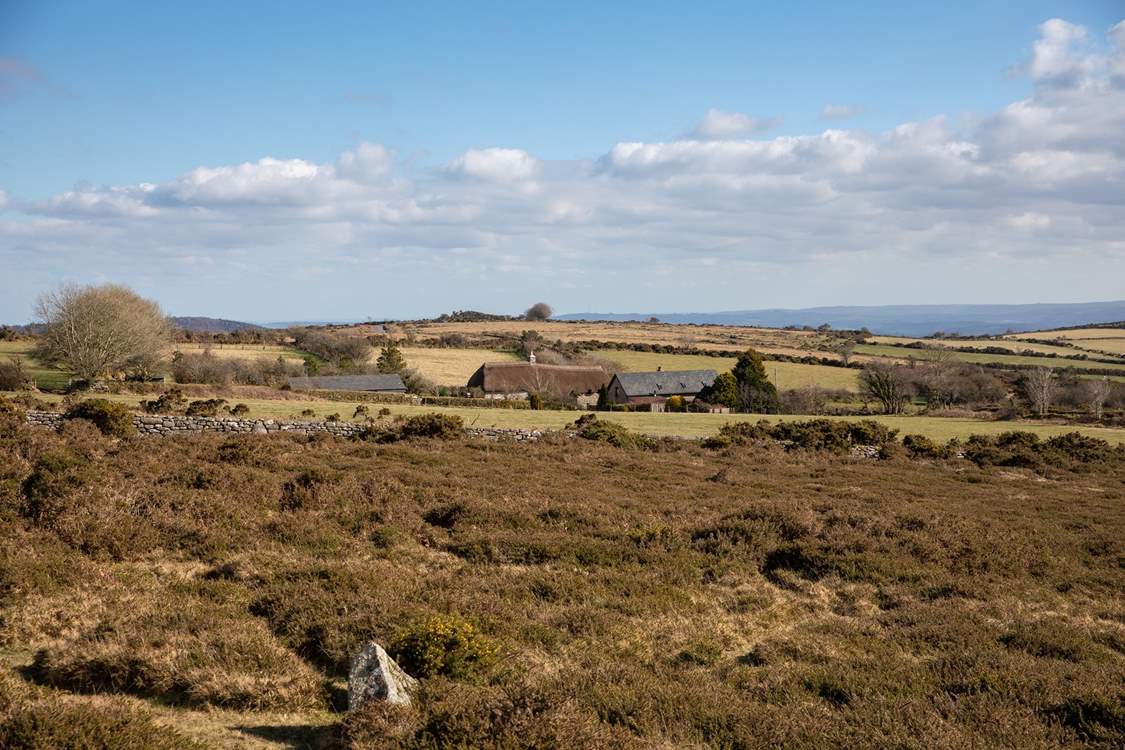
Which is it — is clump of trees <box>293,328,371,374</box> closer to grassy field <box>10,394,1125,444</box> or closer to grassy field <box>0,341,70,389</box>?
grassy field <box>0,341,70,389</box>

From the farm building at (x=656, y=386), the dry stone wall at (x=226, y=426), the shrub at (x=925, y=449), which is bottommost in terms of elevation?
the shrub at (x=925, y=449)

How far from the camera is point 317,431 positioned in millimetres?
32562

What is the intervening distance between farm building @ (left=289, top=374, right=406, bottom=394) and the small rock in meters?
→ 55.4

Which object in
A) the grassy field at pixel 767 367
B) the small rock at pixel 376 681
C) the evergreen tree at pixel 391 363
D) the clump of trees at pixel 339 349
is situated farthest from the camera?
the grassy field at pixel 767 367

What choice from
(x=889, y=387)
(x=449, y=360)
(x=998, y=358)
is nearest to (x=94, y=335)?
(x=449, y=360)

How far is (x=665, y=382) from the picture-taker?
7056 centimetres

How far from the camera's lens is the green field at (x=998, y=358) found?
287 ft

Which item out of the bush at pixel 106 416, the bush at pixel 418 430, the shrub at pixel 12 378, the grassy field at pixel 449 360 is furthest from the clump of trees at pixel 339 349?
the bush at pixel 106 416

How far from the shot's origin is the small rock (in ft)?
22.8

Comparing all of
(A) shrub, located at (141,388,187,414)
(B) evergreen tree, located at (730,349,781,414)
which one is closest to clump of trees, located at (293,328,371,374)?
(A) shrub, located at (141,388,187,414)

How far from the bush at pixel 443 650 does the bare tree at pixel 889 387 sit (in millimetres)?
58586

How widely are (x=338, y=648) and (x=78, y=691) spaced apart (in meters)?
2.64

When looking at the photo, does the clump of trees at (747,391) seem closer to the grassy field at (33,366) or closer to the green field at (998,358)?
the green field at (998,358)

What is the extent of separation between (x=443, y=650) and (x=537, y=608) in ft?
9.18
